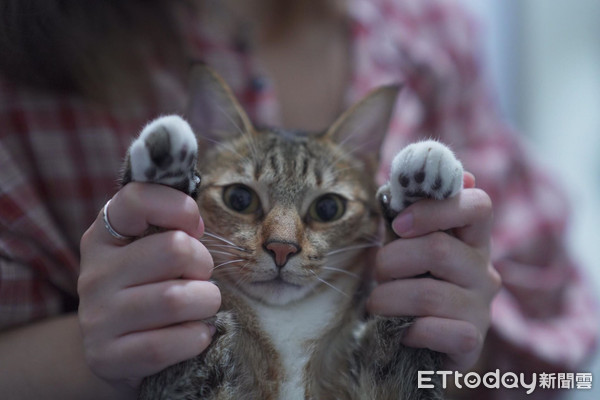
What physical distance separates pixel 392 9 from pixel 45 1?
96 centimetres

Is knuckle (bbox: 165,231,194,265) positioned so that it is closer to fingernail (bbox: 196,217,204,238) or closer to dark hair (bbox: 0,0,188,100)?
fingernail (bbox: 196,217,204,238)

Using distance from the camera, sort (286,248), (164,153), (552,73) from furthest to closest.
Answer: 1. (552,73)
2. (286,248)
3. (164,153)

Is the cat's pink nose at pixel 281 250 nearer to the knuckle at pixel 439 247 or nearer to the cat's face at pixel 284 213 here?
the cat's face at pixel 284 213

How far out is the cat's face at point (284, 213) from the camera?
0.72 metres

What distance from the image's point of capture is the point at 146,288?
639mm

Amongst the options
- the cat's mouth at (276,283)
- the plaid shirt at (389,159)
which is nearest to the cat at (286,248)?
the cat's mouth at (276,283)

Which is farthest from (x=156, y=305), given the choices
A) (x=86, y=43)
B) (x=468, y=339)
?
(x=86, y=43)

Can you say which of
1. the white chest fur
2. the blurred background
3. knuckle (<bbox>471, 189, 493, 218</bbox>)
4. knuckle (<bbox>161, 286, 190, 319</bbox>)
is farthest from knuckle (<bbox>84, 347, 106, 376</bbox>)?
the blurred background

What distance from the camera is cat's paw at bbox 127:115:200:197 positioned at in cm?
58

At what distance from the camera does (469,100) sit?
4.60ft

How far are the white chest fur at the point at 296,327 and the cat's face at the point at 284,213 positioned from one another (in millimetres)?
24

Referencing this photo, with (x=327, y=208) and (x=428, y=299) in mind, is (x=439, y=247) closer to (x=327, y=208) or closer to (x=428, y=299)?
(x=428, y=299)

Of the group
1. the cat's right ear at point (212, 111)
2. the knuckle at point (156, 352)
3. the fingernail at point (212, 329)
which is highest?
the cat's right ear at point (212, 111)

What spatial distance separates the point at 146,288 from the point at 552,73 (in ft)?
6.39
